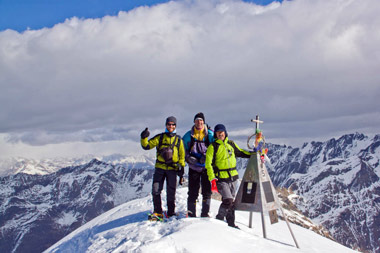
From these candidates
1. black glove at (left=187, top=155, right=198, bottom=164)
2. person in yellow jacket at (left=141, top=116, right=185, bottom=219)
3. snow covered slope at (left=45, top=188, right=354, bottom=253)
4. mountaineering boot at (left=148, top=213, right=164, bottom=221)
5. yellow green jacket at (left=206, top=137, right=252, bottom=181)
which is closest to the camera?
snow covered slope at (left=45, top=188, right=354, bottom=253)

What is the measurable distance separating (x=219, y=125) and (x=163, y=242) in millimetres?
4870

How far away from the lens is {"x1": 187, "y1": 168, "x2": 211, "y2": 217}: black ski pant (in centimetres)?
1316

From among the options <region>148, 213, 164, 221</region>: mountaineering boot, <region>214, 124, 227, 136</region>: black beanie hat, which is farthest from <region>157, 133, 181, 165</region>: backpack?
<region>148, 213, 164, 221</region>: mountaineering boot

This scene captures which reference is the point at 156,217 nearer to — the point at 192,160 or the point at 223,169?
the point at 192,160

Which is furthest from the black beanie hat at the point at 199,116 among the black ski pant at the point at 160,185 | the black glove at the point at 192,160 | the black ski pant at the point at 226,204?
the black ski pant at the point at 226,204

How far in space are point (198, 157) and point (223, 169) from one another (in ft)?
3.78

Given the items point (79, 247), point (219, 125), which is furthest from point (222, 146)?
point (79, 247)

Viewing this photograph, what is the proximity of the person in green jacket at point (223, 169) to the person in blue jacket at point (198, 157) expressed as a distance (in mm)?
674

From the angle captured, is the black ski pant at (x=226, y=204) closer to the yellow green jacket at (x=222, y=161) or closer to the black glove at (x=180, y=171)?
the yellow green jacket at (x=222, y=161)

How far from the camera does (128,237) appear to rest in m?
11.3

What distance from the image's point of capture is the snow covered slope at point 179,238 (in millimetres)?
9555

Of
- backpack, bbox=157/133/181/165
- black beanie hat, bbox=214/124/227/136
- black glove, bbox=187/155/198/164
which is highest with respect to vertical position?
black beanie hat, bbox=214/124/227/136

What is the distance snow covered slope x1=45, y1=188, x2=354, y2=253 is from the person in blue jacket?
1.32 m

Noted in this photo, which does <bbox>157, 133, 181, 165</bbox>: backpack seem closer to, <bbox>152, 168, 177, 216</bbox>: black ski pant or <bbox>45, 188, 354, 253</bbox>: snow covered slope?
<bbox>152, 168, 177, 216</bbox>: black ski pant
